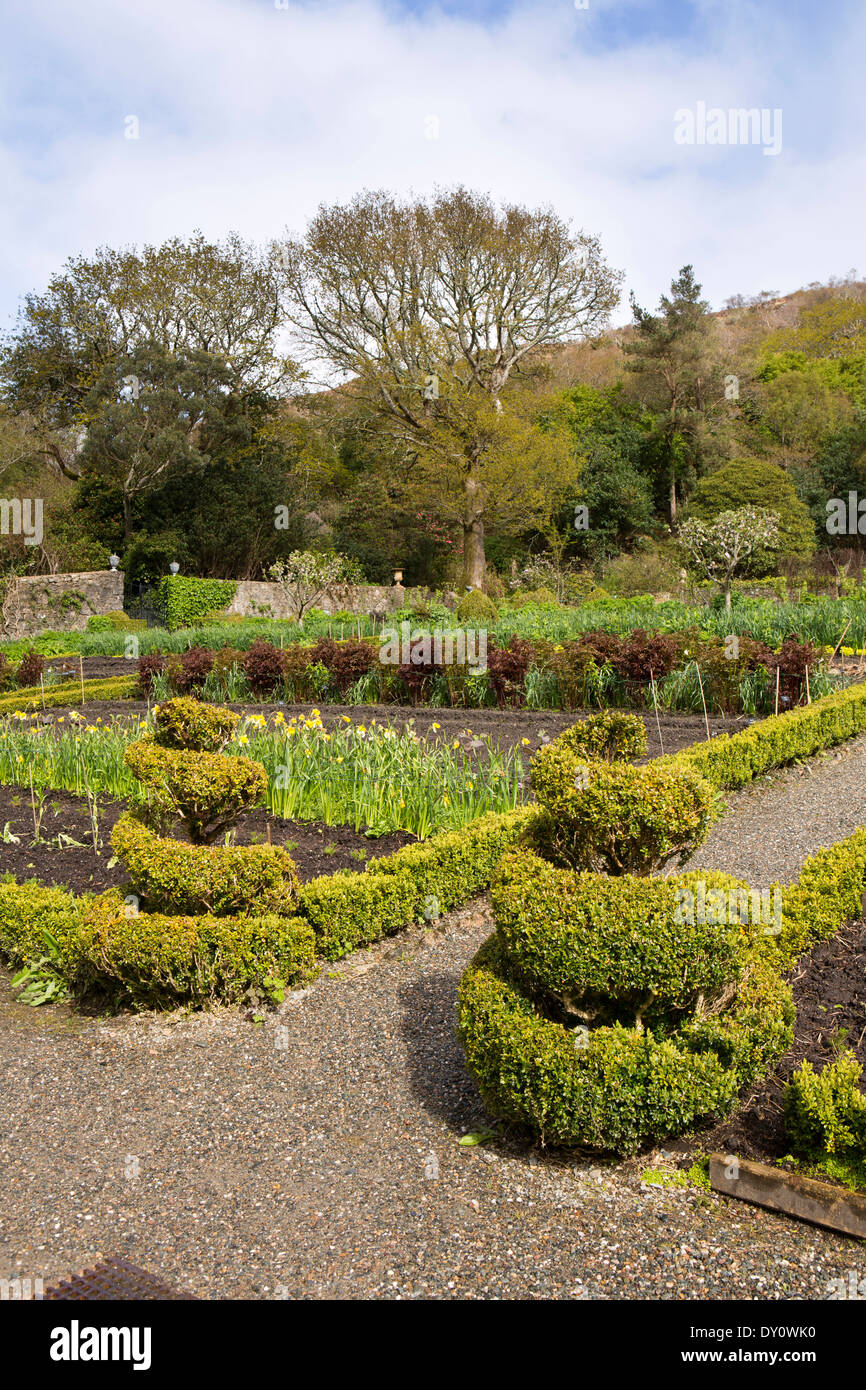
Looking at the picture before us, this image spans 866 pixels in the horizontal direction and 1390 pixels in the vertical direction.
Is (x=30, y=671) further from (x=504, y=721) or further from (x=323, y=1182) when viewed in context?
(x=323, y=1182)

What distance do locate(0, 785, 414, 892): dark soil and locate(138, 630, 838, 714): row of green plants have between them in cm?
351

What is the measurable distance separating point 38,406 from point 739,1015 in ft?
89.9

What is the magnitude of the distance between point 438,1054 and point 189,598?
19.7 meters

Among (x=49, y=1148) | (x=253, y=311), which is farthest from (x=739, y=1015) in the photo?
(x=253, y=311)

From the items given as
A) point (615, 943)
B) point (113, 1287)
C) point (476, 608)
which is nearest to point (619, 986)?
point (615, 943)

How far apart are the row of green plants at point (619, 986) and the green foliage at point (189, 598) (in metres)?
19.2

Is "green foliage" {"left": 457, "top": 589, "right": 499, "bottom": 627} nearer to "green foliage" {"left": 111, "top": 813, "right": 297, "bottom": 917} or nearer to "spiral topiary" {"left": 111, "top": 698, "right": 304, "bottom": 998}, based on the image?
"spiral topiary" {"left": 111, "top": 698, "right": 304, "bottom": 998}

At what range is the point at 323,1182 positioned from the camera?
8.25 feet

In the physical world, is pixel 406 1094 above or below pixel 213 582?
below

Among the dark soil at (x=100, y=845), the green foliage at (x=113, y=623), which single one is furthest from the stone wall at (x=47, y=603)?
the dark soil at (x=100, y=845)

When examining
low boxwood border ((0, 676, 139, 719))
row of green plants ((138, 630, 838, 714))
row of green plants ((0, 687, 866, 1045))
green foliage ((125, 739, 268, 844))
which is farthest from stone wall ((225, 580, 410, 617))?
green foliage ((125, 739, 268, 844))

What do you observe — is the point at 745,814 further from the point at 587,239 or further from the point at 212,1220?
the point at 587,239

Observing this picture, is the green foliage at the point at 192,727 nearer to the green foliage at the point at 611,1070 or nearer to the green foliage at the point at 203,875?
the green foliage at the point at 203,875
